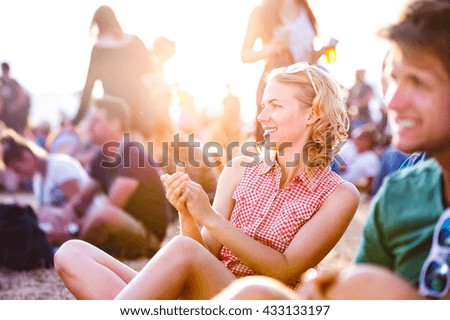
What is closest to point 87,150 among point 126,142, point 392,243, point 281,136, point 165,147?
point 165,147

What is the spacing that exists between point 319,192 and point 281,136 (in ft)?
0.99

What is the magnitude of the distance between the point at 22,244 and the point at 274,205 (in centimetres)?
276

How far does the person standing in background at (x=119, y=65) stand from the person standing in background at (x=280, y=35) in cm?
170

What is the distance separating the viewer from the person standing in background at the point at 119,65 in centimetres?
592

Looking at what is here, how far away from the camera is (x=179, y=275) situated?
7.63 ft

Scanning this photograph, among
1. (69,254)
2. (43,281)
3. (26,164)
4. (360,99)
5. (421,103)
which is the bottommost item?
(360,99)

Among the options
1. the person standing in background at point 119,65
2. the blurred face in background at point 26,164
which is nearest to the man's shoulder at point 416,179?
the person standing in background at point 119,65

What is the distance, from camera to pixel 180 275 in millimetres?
2326

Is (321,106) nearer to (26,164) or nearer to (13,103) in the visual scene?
(26,164)

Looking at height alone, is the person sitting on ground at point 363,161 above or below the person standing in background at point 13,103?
below

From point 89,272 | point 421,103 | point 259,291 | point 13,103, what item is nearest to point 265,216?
point 89,272

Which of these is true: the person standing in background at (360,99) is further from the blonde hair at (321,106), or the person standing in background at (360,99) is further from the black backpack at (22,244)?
the blonde hair at (321,106)

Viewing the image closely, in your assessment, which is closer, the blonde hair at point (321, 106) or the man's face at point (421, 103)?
the man's face at point (421, 103)

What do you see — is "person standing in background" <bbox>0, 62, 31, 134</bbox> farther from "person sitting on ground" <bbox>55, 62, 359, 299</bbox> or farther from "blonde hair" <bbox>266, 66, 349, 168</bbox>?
"blonde hair" <bbox>266, 66, 349, 168</bbox>
